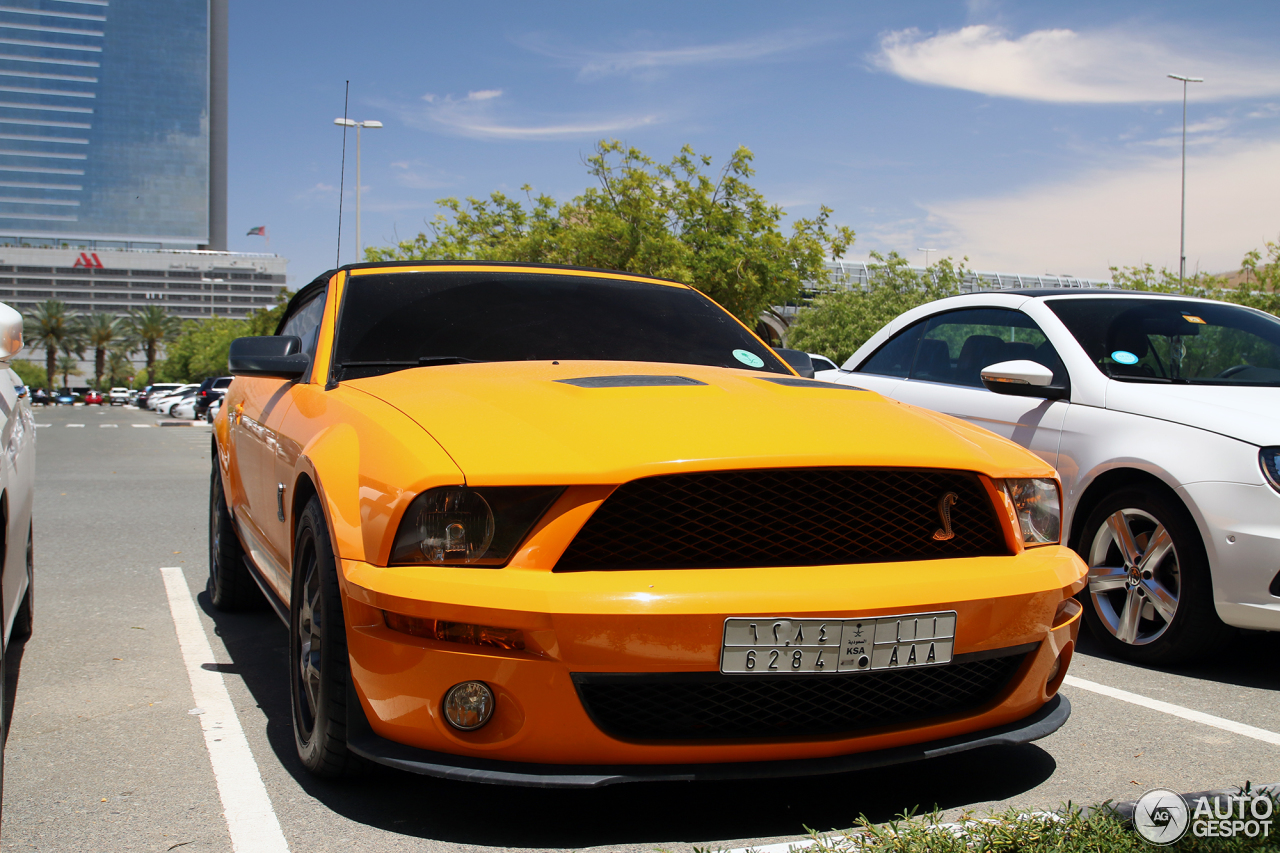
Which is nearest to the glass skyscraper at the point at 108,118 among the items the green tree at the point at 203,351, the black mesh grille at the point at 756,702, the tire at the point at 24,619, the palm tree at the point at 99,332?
the green tree at the point at 203,351

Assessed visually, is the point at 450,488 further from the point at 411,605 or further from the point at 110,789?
the point at 110,789

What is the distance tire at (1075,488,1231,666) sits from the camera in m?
3.97

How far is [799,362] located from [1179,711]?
71.8 inches

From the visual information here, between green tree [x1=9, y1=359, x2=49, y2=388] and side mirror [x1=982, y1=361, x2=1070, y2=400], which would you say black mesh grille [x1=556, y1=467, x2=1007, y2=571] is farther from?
green tree [x1=9, y1=359, x2=49, y2=388]

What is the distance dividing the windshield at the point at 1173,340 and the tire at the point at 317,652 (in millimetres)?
3535

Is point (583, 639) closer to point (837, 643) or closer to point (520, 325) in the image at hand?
point (837, 643)

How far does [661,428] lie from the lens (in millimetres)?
2457

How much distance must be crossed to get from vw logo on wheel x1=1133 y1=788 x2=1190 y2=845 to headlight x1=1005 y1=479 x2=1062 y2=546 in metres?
0.66

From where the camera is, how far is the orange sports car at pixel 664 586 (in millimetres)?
2207

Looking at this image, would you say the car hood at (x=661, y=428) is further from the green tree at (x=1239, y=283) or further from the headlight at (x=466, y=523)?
the green tree at (x=1239, y=283)

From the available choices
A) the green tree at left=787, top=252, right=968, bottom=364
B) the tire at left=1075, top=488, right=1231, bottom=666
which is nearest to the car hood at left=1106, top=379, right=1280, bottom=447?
the tire at left=1075, top=488, right=1231, bottom=666

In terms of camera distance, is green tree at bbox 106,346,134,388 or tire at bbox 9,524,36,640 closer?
tire at bbox 9,524,36,640

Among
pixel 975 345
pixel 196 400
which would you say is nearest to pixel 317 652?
pixel 975 345

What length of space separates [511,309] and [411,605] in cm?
179
